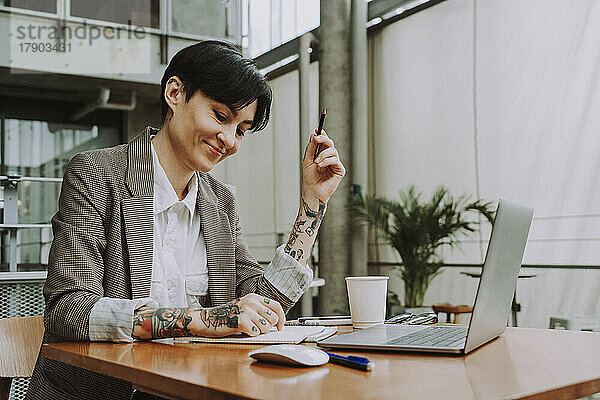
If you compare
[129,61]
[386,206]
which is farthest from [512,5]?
[129,61]

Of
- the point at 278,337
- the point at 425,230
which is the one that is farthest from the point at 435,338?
the point at 425,230

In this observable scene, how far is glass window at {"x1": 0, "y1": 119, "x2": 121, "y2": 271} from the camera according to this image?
6.67 metres

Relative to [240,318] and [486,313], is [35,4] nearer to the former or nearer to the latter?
[240,318]

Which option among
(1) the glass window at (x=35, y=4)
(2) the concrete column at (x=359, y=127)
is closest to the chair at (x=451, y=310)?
(2) the concrete column at (x=359, y=127)

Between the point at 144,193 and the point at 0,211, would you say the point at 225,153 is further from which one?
the point at 0,211

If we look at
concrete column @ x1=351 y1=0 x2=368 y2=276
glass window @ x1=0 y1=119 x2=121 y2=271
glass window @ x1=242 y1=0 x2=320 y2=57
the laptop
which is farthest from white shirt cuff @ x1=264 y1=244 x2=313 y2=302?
glass window @ x1=0 y1=119 x2=121 y2=271

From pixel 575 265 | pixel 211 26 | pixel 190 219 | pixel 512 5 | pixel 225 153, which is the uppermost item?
pixel 211 26

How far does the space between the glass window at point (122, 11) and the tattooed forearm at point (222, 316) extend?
19.2 feet

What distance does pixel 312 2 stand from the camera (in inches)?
247

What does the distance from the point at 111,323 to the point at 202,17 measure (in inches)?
234

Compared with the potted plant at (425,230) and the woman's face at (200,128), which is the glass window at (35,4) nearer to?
the potted plant at (425,230)

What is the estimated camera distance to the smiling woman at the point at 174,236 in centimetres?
125

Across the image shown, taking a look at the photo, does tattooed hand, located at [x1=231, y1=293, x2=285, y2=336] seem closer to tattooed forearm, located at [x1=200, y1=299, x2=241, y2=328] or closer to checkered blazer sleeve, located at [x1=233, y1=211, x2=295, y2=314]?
tattooed forearm, located at [x1=200, y1=299, x2=241, y2=328]

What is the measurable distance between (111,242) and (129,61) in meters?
5.54
